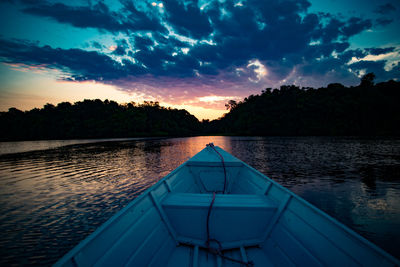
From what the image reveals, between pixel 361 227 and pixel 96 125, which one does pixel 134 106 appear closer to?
pixel 96 125

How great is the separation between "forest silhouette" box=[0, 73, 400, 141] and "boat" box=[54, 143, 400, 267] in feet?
208

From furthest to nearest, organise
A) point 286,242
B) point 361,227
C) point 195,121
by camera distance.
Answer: point 195,121 < point 361,227 < point 286,242

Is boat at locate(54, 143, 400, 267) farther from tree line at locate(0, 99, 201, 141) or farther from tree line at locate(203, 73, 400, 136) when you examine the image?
tree line at locate(0, 99, 201, 141)

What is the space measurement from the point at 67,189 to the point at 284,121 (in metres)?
66.8

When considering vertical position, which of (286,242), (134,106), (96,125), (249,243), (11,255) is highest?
(134,106)

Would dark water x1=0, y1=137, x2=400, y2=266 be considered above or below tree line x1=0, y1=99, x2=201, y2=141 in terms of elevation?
below

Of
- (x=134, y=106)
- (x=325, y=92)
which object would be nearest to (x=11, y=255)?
(x=325, y=92)

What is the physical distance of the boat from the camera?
5.82 ft

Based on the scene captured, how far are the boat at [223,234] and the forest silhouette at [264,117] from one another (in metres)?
63.5

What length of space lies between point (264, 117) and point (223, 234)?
229 feet

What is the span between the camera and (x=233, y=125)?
7831 centimetres

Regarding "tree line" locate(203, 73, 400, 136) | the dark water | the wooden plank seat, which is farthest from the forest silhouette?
the wooden plank seat

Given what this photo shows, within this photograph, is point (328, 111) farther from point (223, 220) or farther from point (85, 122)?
point (85, 122)

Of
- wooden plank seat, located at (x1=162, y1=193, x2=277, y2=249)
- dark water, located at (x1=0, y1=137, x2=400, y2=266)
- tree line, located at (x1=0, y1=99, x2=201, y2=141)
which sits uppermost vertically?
tree line, located at (x1=0, y1=99, x2=201, y2=141)
